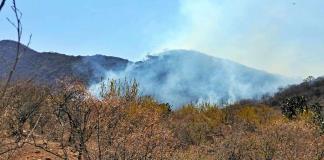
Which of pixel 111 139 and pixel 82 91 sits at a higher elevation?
pixel 82 91

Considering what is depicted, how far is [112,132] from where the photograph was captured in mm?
15867

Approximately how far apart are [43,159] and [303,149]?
44.1ft

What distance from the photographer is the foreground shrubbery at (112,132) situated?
44.8 feet

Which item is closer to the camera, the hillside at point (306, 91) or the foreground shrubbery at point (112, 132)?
the foreground shrubbery at point (112, 132)

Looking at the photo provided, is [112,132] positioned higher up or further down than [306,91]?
further down

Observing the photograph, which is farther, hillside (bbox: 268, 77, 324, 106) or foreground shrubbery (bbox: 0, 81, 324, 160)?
hillside (bbox: 268, 77, 324, 106)

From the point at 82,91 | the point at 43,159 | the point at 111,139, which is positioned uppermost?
the point at 82,91

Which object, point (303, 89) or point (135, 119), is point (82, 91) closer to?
point (135, 119)

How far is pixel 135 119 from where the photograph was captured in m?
23.5

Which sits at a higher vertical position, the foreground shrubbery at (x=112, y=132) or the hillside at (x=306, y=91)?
the hillside at (x=306, y=91)

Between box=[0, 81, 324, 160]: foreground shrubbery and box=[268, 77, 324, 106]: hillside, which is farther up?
box=[268, 77, 324, 106]: hillside

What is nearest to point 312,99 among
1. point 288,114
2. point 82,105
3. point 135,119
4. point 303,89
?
point 303,89

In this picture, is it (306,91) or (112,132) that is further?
(306,91)

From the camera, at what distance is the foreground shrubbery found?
44.8 ft
